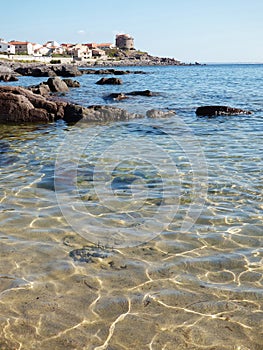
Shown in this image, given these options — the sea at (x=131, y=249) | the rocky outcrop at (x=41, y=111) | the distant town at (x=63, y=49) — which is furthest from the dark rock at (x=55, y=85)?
the distant town at (x=63, y=49)

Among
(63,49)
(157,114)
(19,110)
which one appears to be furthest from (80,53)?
(19,110)

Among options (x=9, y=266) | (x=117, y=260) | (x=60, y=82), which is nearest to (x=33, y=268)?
(x=9, y=266)

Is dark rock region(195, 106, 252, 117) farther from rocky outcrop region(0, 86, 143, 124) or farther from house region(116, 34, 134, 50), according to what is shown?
house region(116, 34, 134, 50)

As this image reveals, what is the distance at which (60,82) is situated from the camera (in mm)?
26188

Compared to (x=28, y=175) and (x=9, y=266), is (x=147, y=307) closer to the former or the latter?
(x=9, y=266)

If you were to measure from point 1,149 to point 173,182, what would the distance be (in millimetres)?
4964

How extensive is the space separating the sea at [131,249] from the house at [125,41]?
19593cm

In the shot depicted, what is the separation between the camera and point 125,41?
195250 mm

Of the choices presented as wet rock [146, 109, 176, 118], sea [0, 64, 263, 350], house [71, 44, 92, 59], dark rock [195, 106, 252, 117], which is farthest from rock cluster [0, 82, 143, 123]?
house [71, 44, 92, 59]

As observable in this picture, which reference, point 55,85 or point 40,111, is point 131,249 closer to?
point 40,111

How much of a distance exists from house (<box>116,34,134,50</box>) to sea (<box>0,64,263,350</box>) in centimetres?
19593

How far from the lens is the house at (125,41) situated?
19462cm

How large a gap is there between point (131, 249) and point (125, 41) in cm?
20245

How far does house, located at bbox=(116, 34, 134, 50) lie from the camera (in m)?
195
